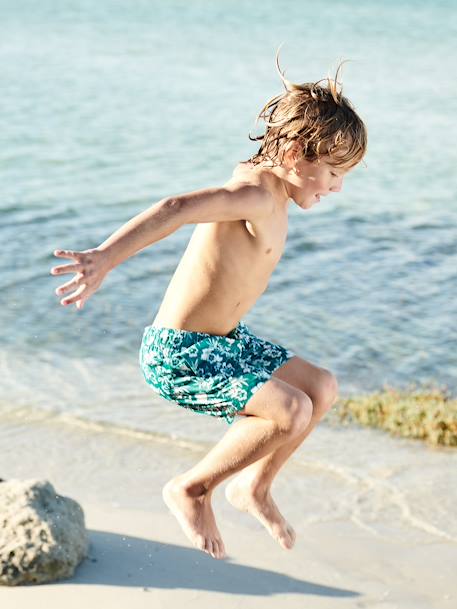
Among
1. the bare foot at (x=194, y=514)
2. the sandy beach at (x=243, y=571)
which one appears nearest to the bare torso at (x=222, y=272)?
the bare foot at (x=194, y=514)

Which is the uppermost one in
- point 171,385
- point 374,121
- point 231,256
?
point 374,121

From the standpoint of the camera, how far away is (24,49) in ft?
111

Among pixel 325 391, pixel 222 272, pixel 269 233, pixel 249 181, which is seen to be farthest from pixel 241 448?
pixel 249 181

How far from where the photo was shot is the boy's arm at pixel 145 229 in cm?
368

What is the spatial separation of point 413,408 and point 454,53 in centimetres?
2649

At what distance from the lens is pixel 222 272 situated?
4.42 metres

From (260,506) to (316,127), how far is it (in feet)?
5.21

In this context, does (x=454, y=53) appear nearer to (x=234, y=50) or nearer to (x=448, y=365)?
(x=234, y=50)

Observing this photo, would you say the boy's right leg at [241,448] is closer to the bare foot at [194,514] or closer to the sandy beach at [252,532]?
the bare foot at [194,514]

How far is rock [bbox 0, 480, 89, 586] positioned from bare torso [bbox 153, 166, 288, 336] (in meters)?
2.21

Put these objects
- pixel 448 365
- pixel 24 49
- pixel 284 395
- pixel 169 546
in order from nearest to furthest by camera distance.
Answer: pixel 284 395 → pixel 169 546 → pixel 448 365 → pixel 24 49

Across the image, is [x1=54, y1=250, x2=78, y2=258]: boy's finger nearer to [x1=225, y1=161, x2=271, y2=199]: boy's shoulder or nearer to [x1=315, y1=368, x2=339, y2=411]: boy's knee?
[x1=225, y1=161, x2=271, y2=199]: boy's shoulder

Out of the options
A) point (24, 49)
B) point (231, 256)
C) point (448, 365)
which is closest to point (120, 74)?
point (24, 49)

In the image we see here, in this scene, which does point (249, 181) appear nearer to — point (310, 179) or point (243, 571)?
point (310, 179)
